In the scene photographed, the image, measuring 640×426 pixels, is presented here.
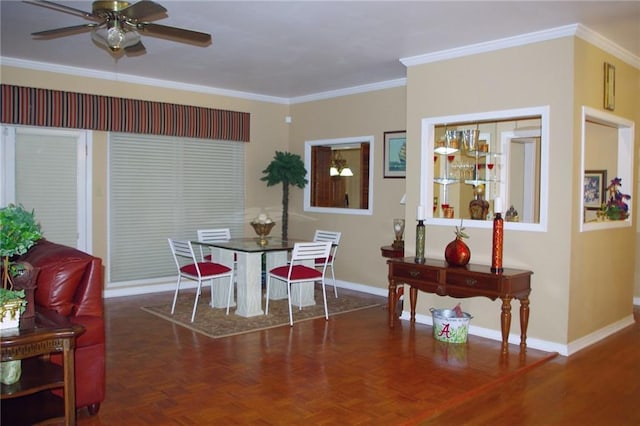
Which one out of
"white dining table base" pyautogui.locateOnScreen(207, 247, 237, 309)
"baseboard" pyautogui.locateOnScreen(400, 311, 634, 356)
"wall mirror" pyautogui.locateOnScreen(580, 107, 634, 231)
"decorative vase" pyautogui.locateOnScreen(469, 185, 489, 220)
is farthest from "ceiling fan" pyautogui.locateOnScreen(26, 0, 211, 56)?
"wall mirror" pyautogui.locateOnScreen(580, 107, 634, 231)

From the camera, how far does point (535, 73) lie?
4.59 m

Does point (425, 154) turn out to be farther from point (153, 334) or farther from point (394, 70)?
point (153, 334)

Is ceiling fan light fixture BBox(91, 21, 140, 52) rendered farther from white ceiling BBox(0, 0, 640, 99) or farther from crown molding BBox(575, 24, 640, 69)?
crown molding BBox(575, 24, 640, 69)

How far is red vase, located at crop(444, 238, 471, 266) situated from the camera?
4.77 m

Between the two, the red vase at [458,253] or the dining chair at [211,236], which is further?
the dining chair at [211,236]

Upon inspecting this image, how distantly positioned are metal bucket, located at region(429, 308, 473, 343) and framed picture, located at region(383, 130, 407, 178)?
2274 millimetres

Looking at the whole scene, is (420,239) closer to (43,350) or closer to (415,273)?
(415,273)

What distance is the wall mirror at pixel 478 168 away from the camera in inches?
208

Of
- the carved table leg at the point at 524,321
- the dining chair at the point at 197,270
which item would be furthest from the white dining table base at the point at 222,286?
the carved table leg at the point at 524,321

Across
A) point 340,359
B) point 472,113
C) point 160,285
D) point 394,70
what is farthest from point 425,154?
point 160,285

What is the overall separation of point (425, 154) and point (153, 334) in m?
3.07

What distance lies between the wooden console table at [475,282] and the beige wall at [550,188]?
0.21 meters

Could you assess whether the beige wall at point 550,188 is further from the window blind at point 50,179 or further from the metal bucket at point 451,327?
the window blind at point 50,179

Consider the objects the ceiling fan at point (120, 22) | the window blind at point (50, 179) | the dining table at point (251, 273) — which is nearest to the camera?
the ceiling fan at point (120, 22)
